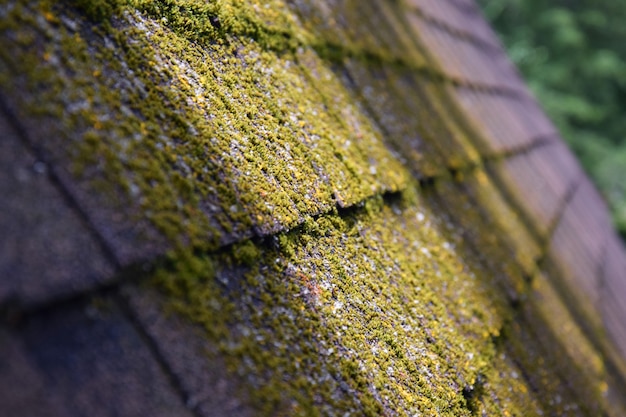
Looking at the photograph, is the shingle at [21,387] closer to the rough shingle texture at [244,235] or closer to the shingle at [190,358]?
the rough shingle texture at [244,235]

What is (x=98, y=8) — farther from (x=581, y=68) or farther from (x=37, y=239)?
(x=581, y=68)

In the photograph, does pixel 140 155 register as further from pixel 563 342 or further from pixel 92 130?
pixel 563 342

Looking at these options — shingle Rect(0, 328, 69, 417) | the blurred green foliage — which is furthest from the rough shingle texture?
the blurred green foliage

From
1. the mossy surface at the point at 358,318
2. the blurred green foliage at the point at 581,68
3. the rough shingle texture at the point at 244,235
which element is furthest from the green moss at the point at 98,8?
the blurred green foliage at the point at 581,68

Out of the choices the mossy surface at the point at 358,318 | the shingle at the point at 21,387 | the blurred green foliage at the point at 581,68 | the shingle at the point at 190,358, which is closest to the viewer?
the shingle at the point at 21,387

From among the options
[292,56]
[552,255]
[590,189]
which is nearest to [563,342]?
[552,255]
